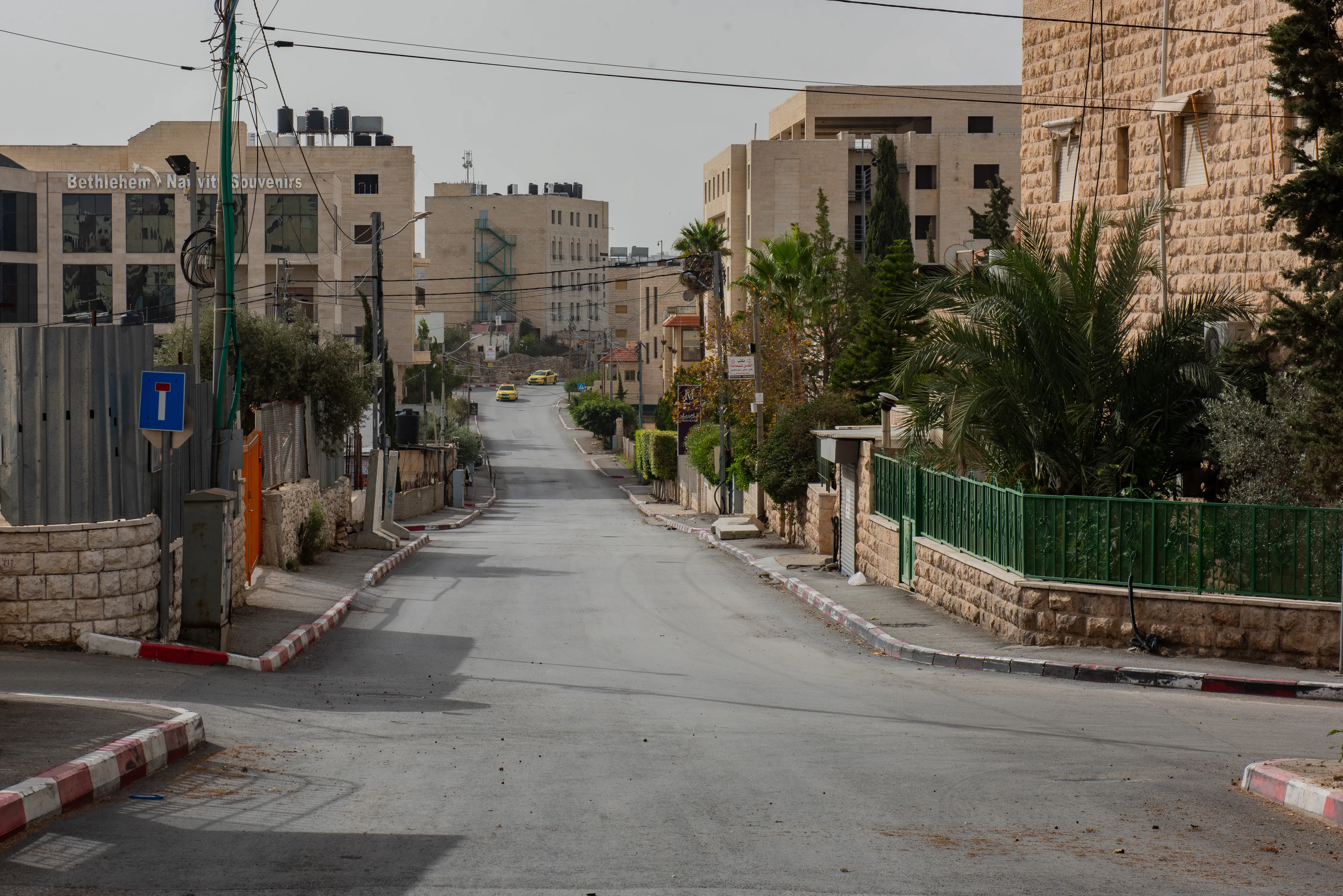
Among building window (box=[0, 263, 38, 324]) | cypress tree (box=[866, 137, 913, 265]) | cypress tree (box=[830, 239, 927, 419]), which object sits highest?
cypress tree (box=[866, 137, 913, 265])

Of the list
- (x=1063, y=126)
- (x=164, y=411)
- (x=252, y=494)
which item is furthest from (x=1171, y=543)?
(x=252, y=494)

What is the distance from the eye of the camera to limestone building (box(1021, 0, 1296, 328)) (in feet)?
60.7

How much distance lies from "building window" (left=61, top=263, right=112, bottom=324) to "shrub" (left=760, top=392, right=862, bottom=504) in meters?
47.6

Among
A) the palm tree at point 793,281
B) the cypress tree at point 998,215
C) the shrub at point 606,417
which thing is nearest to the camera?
the cypress tree at point 998,215

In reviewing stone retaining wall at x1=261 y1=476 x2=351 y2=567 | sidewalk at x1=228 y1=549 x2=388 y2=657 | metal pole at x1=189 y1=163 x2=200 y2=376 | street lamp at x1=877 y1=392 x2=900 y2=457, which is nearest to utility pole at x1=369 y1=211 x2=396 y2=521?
stone retaining wall at x1=261 y1=476 x2=351 y2=567

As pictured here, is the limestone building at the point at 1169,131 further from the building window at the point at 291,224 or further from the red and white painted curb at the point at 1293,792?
the building window at the point at 291,224

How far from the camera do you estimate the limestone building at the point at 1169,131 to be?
60.7ft

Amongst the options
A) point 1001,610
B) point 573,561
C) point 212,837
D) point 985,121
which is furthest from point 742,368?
point 985,121

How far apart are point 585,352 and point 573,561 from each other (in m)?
137

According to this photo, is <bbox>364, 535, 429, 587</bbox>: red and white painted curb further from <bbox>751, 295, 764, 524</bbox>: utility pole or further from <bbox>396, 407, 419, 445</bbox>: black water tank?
<bbox>396, 407, 419, 445</bbox>: black water tank

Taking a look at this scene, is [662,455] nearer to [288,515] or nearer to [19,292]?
[19,292]

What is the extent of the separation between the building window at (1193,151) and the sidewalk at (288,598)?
14.4 metres

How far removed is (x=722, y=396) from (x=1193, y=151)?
23518 millimetres

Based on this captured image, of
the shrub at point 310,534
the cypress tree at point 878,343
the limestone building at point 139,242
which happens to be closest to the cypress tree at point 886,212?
the cypress tree at point 878,343
